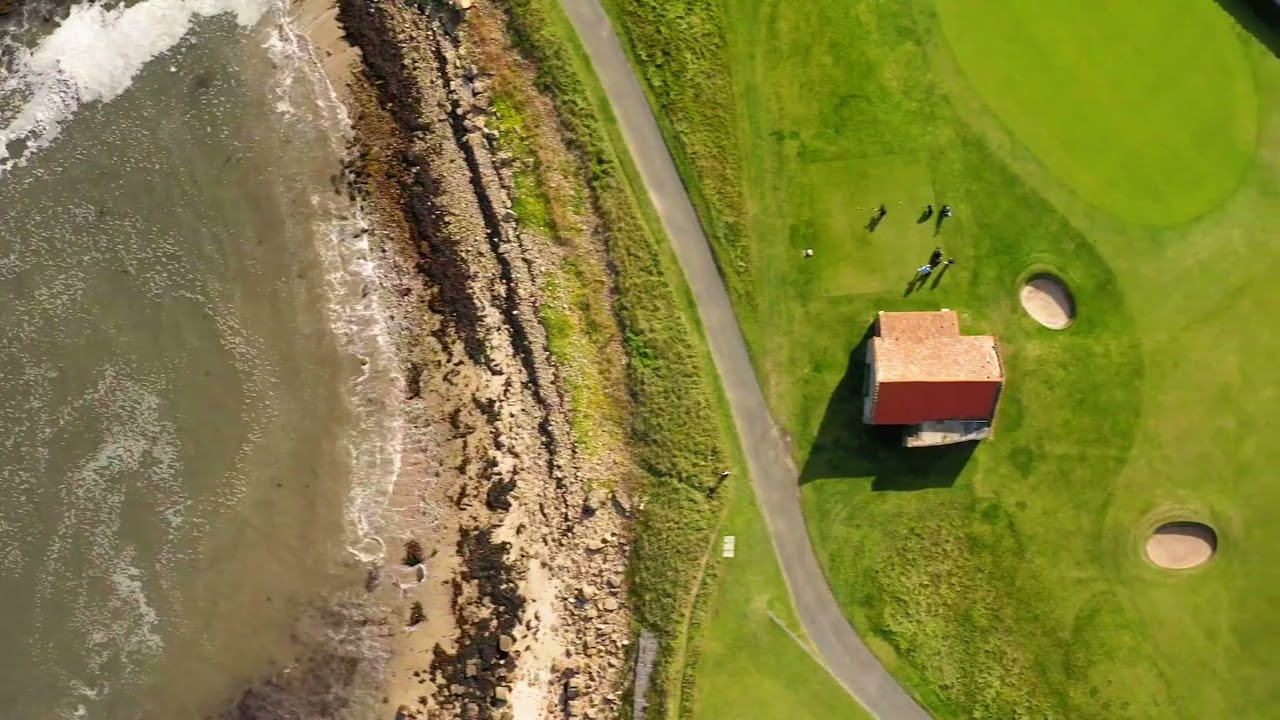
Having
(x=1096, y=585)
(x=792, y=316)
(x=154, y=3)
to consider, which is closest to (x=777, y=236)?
(x=792, y=316)

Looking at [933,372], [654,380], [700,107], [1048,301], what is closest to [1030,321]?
[1048,301]

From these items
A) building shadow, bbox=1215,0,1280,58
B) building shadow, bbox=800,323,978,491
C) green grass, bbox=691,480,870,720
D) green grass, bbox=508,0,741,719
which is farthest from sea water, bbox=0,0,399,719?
building shadow, bbox=1215,0,1280,58

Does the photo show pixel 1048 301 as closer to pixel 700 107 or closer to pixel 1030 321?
pixel 1030 321

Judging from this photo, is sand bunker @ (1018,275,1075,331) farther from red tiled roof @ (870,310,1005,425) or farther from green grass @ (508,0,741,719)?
green grass @ (508,0,741,719)

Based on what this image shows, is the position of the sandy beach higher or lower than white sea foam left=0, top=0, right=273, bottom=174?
lower

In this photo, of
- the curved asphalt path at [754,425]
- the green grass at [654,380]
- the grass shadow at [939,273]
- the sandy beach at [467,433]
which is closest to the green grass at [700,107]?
the curved asphalt path at [754,425]

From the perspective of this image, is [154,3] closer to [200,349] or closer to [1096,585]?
[200,349]
